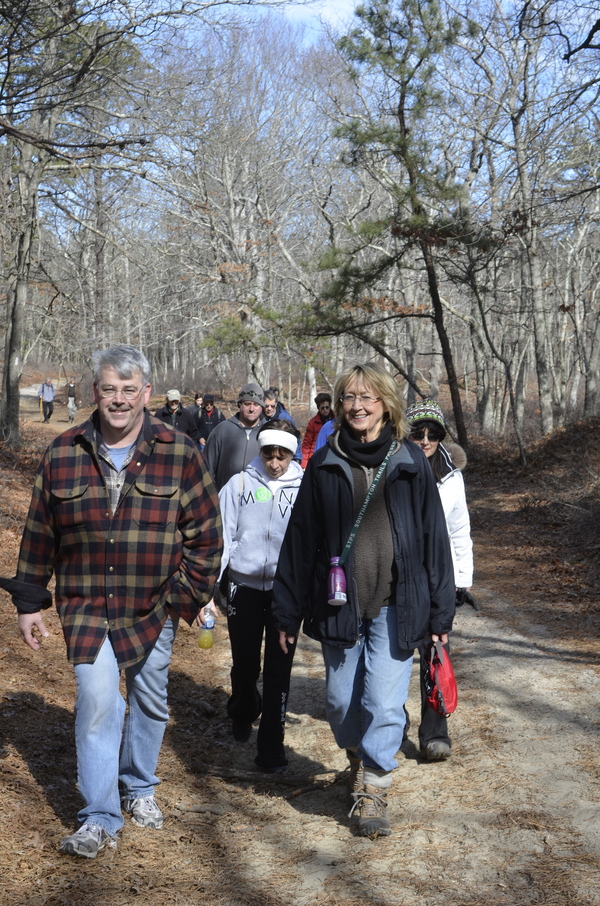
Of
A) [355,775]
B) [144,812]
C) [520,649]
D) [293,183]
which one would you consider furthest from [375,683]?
[293,183]

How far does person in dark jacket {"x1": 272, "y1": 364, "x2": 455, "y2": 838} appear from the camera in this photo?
3994 mm

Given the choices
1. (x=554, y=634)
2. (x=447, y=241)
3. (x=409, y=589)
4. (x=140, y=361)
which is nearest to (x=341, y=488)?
(x=409, y=589)

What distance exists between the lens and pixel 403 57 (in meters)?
16.9

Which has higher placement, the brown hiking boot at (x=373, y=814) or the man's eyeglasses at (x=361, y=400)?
the man's eyeglasses at (x=361, y=400)

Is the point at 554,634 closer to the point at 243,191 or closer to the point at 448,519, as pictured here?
the point at 448,519

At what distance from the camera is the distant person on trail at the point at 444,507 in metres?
5.05

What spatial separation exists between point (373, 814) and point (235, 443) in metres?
4.81

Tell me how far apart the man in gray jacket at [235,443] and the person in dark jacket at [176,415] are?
677 centimetres

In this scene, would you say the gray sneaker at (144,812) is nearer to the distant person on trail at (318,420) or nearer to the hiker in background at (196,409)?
the distant person on trail at (318,420)

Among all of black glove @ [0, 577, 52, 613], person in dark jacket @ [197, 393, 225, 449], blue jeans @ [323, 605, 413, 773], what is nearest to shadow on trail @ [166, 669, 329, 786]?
blue jeans @ [323, 605, 413, 773]

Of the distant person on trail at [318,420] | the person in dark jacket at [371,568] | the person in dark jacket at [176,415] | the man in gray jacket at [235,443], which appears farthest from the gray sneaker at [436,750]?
the person in dark jacket at [176,415]

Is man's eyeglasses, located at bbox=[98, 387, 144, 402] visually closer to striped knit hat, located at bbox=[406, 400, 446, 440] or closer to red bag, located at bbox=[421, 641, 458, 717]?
striped knit hat, located at bbox=[406, 400, 446, 440]

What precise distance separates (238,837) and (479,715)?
2154 mm

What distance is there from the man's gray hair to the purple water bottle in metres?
1.18
